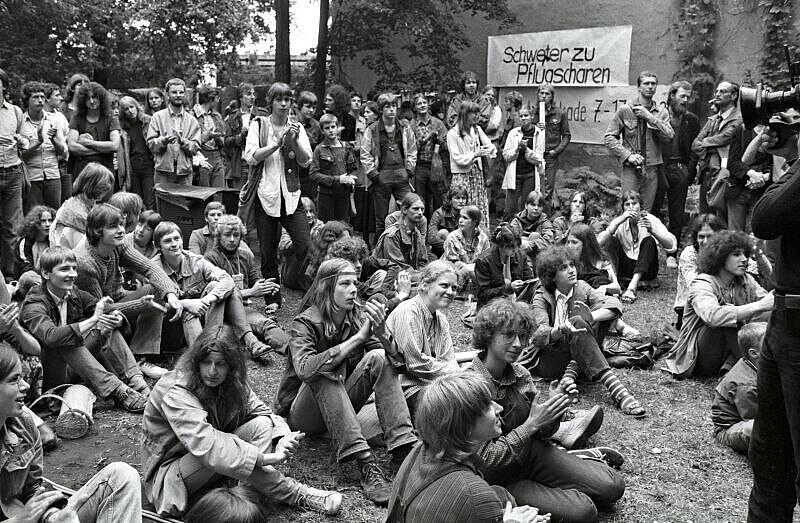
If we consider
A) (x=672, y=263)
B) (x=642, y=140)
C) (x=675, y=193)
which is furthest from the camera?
(x=675, y=193)

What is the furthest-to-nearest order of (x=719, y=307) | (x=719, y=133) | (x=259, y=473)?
(x=719, y=133), (x=719, y=307), (x=259, y=473)

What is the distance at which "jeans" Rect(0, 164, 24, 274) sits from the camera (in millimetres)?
7875

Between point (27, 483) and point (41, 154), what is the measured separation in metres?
5.81

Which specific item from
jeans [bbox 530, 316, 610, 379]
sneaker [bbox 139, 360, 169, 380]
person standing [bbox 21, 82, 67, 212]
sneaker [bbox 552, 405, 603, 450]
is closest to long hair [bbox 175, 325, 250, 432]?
sneaker [bbox 552, 405, 603, 450]

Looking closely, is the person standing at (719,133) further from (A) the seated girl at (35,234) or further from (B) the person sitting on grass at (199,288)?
(A) the seated girl at (35,234)

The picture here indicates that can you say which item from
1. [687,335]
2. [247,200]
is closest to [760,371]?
[687,335]

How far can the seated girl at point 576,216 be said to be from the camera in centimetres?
A: 914

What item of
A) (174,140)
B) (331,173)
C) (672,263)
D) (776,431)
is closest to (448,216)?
(331,173)

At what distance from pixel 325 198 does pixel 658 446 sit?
519 cm

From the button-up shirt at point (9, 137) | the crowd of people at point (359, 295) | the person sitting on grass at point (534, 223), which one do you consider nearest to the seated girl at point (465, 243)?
the crowd of people at point (359, 295)

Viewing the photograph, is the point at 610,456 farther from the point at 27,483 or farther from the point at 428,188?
the point at 428,188

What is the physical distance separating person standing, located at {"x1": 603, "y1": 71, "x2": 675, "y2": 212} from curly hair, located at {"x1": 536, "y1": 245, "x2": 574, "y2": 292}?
3.93m

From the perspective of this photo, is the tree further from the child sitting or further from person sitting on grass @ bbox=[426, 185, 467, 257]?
person sitting on grass @ bbox=[426, 185, 467, 257]

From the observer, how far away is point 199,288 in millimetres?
6402
